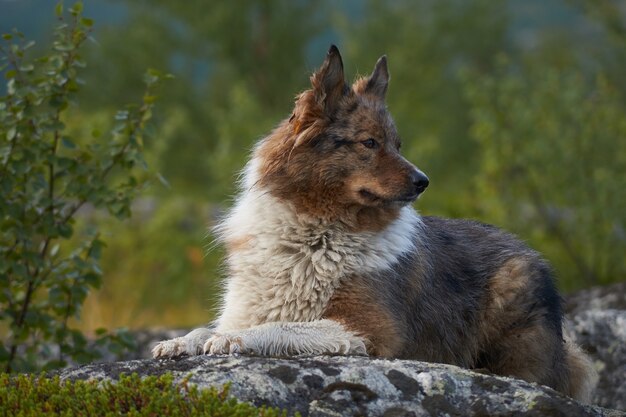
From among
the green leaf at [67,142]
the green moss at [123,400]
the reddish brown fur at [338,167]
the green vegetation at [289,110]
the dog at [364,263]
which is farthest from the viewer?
the green vegetation at [289,110]

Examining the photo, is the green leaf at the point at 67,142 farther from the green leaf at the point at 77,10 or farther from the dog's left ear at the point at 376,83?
the dog's left ear at the point at 376,83

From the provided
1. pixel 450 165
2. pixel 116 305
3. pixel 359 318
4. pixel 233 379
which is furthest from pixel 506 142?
pixel 450 165

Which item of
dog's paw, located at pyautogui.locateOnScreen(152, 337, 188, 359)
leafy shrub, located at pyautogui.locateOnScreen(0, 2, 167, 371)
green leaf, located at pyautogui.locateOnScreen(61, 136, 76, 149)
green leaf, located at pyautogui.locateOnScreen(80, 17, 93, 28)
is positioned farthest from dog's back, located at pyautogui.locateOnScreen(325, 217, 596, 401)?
green leaf, located at pyautogui.locateOnScreen(80, 17, 93, 28)

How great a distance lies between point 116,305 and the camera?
14.7 m

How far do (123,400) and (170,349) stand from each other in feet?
3.06

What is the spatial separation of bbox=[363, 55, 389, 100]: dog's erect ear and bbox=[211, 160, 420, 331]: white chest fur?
871 millimetres

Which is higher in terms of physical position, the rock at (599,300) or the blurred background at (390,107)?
the blurred background at (390,107)

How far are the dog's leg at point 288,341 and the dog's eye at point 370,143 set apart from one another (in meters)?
1.29

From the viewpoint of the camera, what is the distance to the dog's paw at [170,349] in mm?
5277

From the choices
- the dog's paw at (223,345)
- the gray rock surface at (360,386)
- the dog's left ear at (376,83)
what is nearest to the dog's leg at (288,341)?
Answer: the dog's paw at (223,345)

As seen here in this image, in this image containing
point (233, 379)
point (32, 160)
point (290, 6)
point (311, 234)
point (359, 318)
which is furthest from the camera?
point (290, 6)

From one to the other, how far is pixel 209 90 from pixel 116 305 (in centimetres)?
1523

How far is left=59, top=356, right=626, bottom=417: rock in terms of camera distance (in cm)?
460

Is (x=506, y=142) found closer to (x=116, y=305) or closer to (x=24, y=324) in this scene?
(x=116, y=305)
